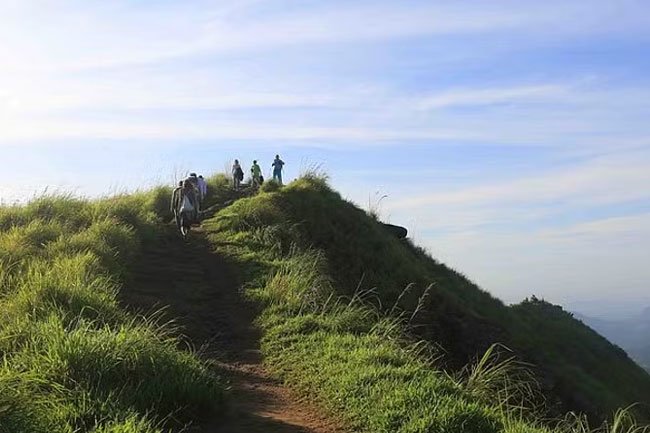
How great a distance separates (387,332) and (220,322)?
105 inches

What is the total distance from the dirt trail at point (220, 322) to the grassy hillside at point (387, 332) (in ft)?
0.94

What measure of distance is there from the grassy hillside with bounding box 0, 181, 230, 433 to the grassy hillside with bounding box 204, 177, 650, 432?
63.1 inches

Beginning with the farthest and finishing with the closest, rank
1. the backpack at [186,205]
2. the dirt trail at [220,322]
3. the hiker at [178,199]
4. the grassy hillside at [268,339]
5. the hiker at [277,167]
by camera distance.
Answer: the hiker at [277,167]
the hiker at [178,199]
the backpack at [186,205]
the dirt trail at [220,322]
the grassy hillside at [268,339]

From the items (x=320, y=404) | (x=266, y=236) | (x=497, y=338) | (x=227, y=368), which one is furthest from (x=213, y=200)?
(x=320, y=404)

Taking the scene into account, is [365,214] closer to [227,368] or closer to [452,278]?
[452,278]

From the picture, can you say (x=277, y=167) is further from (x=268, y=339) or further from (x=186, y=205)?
(x=268, y=339)

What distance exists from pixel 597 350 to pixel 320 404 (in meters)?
22.8

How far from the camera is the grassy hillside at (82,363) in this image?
491 cm

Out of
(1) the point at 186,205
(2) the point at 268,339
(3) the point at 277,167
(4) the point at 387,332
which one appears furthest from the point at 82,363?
(3) the point at 277,167

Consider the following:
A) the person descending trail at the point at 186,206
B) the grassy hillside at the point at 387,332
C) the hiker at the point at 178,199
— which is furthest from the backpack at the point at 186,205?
the grassy hillside at the point at 387,332

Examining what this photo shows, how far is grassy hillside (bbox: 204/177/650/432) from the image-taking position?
6344mm

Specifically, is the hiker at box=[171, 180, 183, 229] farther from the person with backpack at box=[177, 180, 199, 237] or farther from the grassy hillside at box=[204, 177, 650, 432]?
the grassy hillside at box=[204, 177, 650, 432]

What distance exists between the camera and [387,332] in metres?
9.02

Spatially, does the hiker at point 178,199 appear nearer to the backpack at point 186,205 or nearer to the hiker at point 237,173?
the backpack at point 186,205
